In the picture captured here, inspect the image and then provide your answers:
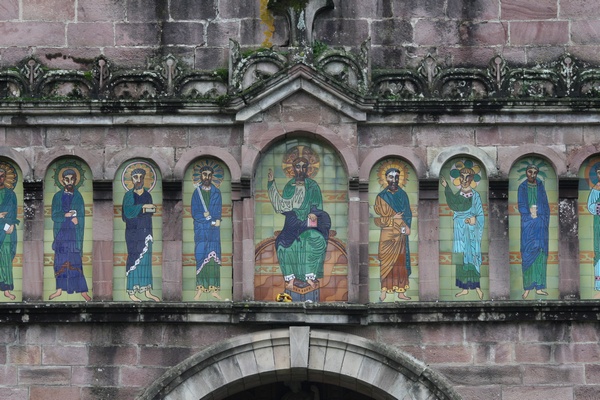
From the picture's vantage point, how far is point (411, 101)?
77.8ft

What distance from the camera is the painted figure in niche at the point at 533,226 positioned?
2362 cm

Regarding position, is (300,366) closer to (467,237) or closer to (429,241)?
(429,241)

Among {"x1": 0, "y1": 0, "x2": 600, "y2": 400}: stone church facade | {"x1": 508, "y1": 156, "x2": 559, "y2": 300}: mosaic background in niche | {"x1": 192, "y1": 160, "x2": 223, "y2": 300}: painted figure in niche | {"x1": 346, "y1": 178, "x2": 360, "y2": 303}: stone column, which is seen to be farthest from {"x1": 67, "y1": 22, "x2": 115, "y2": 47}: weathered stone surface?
{"x1": 508, "y1": 156, "x2": 559, "y2": 300}: mosaic background in niche

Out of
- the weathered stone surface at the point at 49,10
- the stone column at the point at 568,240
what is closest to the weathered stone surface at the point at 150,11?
the weathered stone surface at the point at 49,10

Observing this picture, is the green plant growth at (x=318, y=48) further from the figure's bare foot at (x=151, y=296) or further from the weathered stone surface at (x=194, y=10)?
the figure's bare foot at (x=151, y=296)

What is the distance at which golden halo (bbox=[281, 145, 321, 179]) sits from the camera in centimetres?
2384

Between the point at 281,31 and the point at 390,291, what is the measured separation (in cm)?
354

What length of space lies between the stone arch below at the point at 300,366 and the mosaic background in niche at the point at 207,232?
82 cm

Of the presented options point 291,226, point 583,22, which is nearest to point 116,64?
point 291,226

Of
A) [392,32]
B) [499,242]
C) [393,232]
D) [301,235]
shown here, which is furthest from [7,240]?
[499,242]

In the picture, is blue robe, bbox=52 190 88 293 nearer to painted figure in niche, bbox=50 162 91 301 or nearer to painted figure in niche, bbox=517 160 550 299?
painted figure in niche, bbox=50 162 91 301

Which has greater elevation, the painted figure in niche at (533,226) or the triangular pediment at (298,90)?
the triangular pediment at (298,90)

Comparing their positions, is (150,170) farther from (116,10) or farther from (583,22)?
(583,22)

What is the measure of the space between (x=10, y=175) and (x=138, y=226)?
1.71 metres
